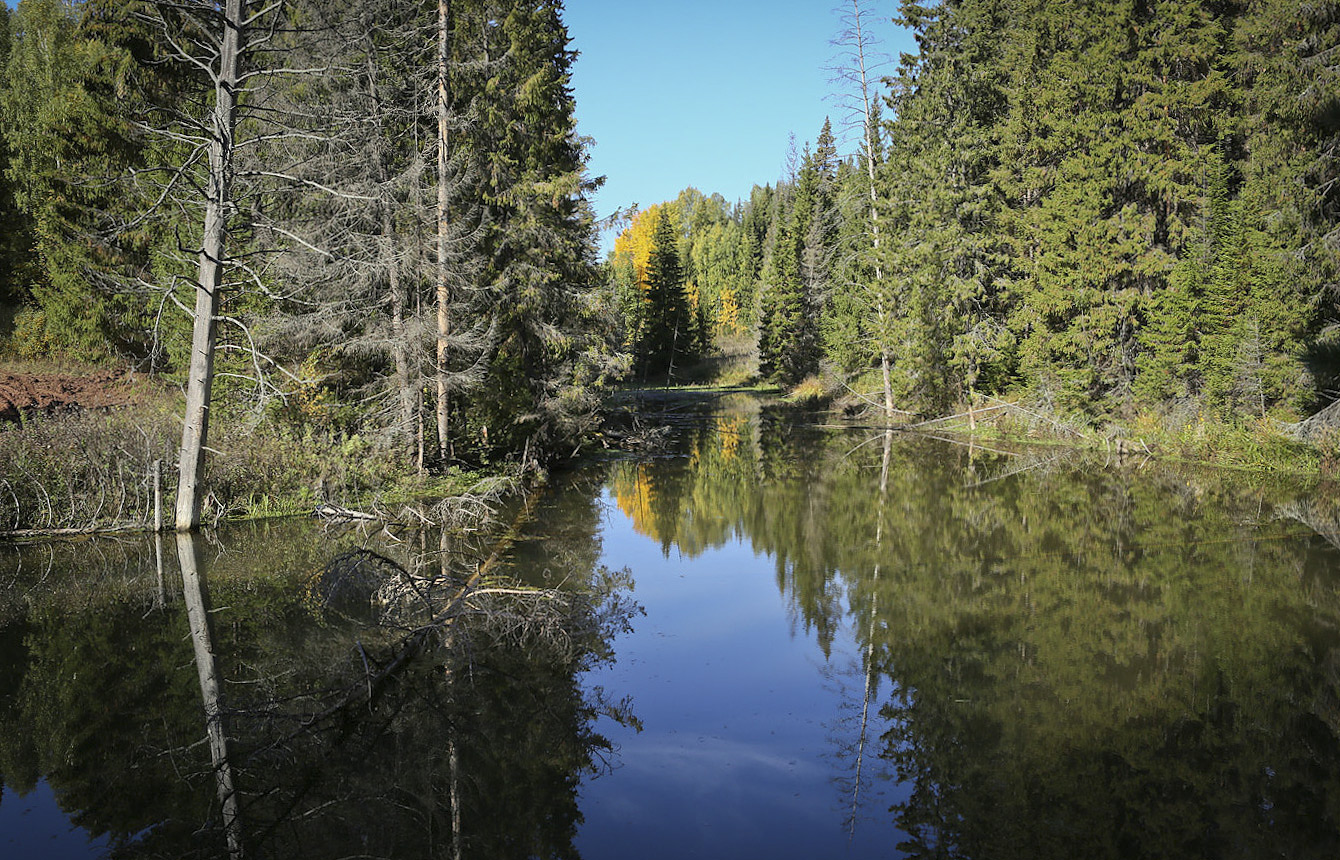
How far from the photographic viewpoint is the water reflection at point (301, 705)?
4.88 meters

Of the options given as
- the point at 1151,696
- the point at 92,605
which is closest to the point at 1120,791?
the point at 1151,696

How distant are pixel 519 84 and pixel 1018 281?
57.7 ft

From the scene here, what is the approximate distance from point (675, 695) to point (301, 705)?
3.04 metres

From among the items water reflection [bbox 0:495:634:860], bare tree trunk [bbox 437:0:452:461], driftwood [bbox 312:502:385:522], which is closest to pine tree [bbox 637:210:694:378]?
A: bare tree trunk [bbox 437:0:452:461]

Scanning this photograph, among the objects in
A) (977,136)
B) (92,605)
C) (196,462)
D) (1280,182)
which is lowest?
(92,605)

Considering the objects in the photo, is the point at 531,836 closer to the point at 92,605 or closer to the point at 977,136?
the point at 92,605

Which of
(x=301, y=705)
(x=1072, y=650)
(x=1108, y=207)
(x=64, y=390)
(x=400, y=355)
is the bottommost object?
(x=1072, y=650)

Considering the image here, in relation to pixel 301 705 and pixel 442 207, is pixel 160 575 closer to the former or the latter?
pixel 301 705

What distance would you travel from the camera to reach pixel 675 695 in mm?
7160

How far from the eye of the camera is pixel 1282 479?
17.1m

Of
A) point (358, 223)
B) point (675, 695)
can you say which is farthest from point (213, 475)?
point (675, 695)

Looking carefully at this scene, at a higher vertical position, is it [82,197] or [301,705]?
[82,197]

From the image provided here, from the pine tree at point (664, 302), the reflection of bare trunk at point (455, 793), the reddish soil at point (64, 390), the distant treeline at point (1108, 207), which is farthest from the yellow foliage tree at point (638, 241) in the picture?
the reflection of bare trunk at point (455, 793)

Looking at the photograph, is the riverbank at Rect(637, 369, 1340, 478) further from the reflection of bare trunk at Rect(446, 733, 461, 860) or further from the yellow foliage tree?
the yellow foliage tree
